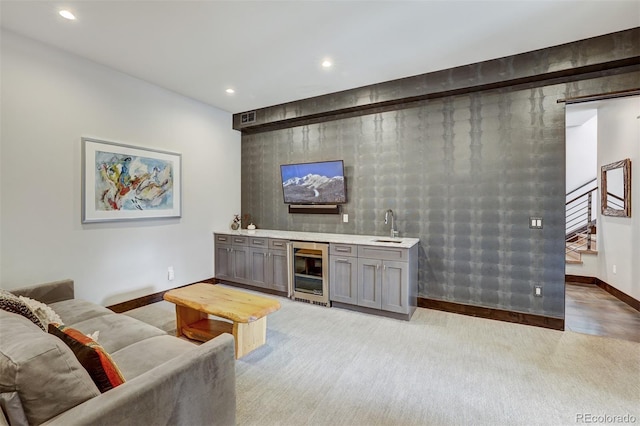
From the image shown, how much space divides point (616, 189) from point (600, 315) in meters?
2.00

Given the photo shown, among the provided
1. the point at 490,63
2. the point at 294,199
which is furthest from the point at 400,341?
the point at 490,63

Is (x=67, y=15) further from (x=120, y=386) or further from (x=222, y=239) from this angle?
(x=222, y=239)

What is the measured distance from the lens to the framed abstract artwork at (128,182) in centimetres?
329

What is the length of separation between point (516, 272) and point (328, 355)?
2.42 metres

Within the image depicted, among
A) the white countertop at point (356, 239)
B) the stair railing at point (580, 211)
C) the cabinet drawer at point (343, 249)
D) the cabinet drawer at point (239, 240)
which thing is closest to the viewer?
the white countertop at point (356, 239)

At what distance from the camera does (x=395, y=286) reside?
3.39 m

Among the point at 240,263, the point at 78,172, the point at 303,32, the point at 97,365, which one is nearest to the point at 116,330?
the point at 97,365

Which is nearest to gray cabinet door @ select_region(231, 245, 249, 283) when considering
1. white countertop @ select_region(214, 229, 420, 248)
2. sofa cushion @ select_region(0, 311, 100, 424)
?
white countertop @ select_region(214, 229, 420, 248)

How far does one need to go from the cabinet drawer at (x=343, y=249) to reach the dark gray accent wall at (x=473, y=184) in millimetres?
638

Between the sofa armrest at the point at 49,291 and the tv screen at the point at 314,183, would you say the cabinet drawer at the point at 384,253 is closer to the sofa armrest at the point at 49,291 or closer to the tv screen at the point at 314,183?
the tv screen at the point at 314,183

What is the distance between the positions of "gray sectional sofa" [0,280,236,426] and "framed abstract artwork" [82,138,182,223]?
208 centimetres

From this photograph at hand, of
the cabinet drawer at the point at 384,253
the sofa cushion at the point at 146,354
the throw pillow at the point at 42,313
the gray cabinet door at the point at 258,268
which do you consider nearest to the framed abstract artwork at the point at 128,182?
the gray cabinet door at the point at 258,268

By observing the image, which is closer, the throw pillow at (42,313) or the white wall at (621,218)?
the throw pillow at (42,313)

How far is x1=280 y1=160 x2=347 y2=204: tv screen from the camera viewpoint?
4.31m
